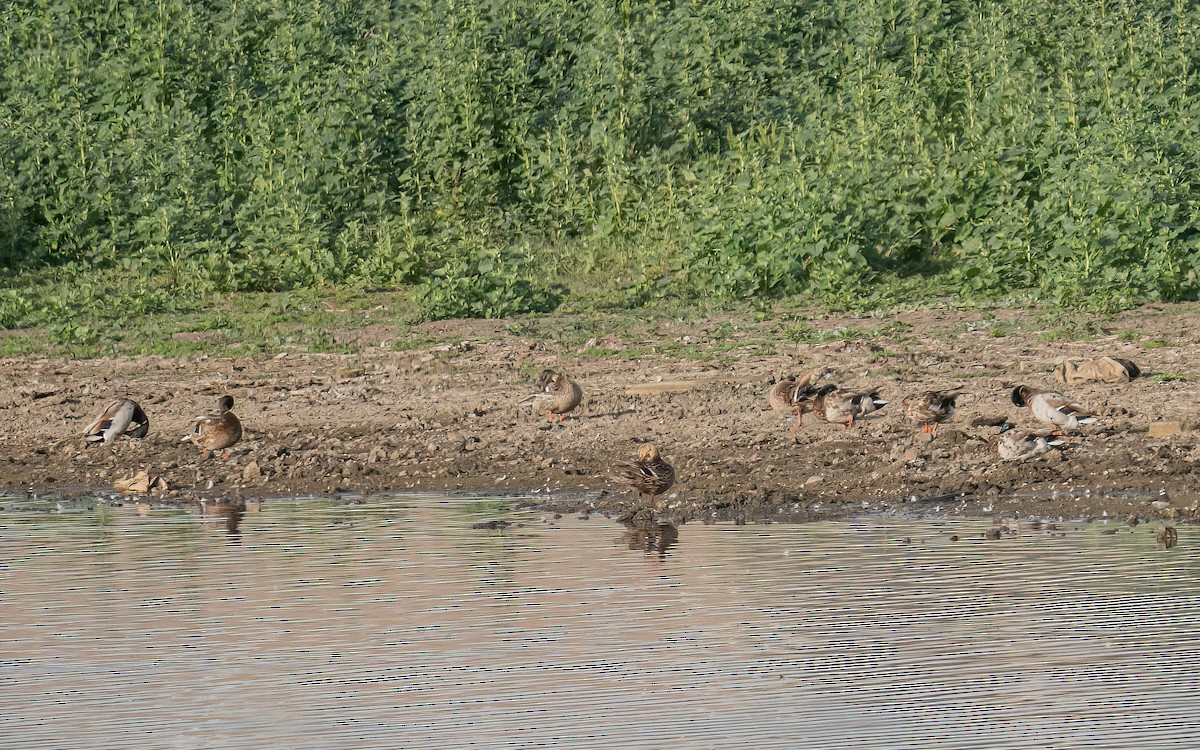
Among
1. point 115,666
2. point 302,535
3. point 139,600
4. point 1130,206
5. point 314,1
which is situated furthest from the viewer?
point 314,1

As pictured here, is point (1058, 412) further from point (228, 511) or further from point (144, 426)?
point (144, 426)

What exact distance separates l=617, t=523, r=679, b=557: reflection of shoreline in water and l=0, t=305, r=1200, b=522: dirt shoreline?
0.36 m

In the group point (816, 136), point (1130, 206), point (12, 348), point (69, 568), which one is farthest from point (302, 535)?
point (816, 136)

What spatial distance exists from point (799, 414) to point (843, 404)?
344mm

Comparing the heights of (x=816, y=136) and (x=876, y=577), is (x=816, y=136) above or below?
above

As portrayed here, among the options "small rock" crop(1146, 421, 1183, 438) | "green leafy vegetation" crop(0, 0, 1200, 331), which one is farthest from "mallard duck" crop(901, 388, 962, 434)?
"green leafy vegetation" crop(0, 0, 1200, 331)

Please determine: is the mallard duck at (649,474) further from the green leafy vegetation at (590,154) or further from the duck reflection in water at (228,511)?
the green leafy vegetation at (590,154)

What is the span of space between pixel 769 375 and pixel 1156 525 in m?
3.94

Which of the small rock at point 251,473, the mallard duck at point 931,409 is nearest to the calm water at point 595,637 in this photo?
the small rock at point 251,473

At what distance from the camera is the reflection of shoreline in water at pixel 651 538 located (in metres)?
9.46

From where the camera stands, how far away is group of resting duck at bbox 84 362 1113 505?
10.6 meters

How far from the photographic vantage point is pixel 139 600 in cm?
848

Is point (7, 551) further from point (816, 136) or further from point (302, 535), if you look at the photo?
point (816, 136)

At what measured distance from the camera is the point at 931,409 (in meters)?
11.3
